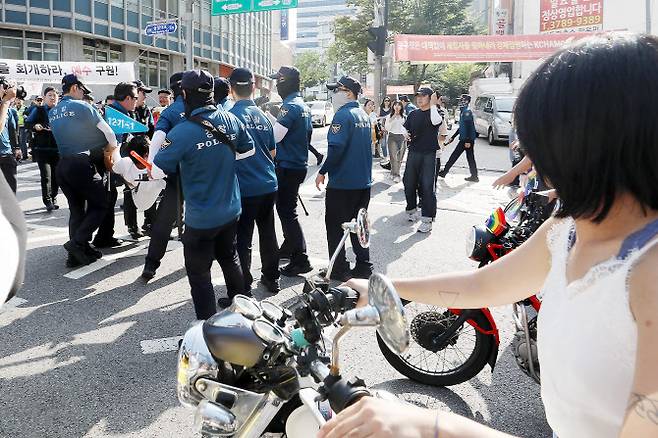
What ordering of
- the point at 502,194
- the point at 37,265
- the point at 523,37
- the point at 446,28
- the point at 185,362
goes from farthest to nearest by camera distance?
the point at 446,28
the point at 523,37
the point at 502,194
the point at 37,265
the point at 185,362

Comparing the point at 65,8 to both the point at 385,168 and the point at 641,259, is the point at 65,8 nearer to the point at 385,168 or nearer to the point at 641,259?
the point at 385,168

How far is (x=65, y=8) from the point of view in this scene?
1002 inches

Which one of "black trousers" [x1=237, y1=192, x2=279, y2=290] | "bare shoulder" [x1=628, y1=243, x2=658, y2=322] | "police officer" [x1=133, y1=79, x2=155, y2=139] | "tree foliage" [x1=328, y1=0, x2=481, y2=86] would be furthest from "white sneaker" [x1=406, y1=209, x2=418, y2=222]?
"tree foliage" [x1=328, y1=0, x2=481, y2=86]

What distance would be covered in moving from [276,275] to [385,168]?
896 cm

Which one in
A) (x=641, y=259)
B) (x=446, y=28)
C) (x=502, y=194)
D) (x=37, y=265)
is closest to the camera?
(x=641, y=259)

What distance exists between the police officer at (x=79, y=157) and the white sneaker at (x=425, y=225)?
3.91 meters

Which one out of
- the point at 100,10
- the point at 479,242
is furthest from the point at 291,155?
the point at 100,10

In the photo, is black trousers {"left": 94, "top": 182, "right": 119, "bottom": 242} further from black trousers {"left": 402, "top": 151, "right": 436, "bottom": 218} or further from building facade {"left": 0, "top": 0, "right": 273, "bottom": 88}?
building facade {"left": 0, "top": 0, "right": 273, "bottom": 88}

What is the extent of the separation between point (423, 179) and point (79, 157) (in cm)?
433

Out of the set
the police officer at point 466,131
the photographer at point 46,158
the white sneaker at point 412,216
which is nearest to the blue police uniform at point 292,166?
the white sneaker at point 412,216

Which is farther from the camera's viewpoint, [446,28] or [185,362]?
[446,28]

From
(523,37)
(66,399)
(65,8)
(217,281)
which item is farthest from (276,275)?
(65,8)

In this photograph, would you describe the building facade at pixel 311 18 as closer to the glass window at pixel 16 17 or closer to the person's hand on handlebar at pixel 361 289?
the glass window at pixel 16 17

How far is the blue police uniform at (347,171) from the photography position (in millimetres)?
5305
